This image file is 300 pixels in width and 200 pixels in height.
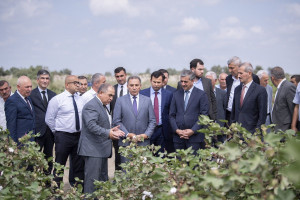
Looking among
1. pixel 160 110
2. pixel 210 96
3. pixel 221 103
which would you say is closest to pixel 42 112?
pixel 160 110

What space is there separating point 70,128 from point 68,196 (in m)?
2.64

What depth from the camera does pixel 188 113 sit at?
5852 mm

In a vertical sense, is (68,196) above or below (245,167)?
below

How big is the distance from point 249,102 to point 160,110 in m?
1.84

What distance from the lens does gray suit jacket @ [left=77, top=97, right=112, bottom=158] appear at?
4.88 meters

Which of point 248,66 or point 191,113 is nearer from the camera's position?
point 248,66

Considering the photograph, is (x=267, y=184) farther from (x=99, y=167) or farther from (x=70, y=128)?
(x=70, y=128)

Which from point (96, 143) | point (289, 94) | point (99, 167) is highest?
point (289, 94)

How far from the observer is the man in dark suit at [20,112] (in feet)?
18.9

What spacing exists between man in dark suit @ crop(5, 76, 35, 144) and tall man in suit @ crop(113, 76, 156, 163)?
1728mm

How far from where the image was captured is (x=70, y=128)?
596cm

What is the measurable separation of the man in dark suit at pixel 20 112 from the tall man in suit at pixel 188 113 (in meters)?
2.75

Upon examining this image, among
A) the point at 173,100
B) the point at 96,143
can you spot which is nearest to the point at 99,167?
the point at 96,143

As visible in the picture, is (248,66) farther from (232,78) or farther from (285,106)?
(232,78)
